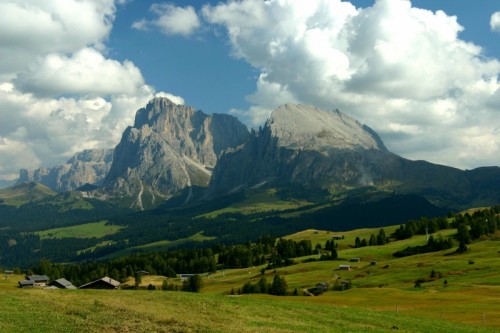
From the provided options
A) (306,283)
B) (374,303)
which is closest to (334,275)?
(306,283)

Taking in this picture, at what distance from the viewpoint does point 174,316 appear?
47.4m

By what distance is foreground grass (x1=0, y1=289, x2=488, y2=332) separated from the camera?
140ft

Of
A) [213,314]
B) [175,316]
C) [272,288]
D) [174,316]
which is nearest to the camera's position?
[174,316]

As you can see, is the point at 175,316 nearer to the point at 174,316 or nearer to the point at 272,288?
the point at 174,316

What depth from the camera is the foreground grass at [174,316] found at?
140ft

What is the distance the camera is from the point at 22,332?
128 ft

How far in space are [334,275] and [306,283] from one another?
15467 mm

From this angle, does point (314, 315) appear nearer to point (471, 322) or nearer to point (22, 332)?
point (471, 322)

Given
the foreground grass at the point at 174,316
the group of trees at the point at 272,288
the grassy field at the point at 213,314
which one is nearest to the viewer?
the foreground grass at the point at 174,316

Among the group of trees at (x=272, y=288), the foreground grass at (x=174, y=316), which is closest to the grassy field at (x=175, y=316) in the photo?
the foreground grass at (x=174, y=316)

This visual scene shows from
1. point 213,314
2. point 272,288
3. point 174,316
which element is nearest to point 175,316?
point 174,316

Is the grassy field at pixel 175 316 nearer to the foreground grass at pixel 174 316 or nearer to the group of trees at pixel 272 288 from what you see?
the foreground grass at pixel 174 316

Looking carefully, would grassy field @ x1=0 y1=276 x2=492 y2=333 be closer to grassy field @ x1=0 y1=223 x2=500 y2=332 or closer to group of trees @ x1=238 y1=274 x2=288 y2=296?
grassy field @ x1=0 y1=223 x2=500 y2=332

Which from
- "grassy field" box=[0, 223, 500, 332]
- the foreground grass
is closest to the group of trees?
"grassy field" box=[0, 223, 500, 332]
